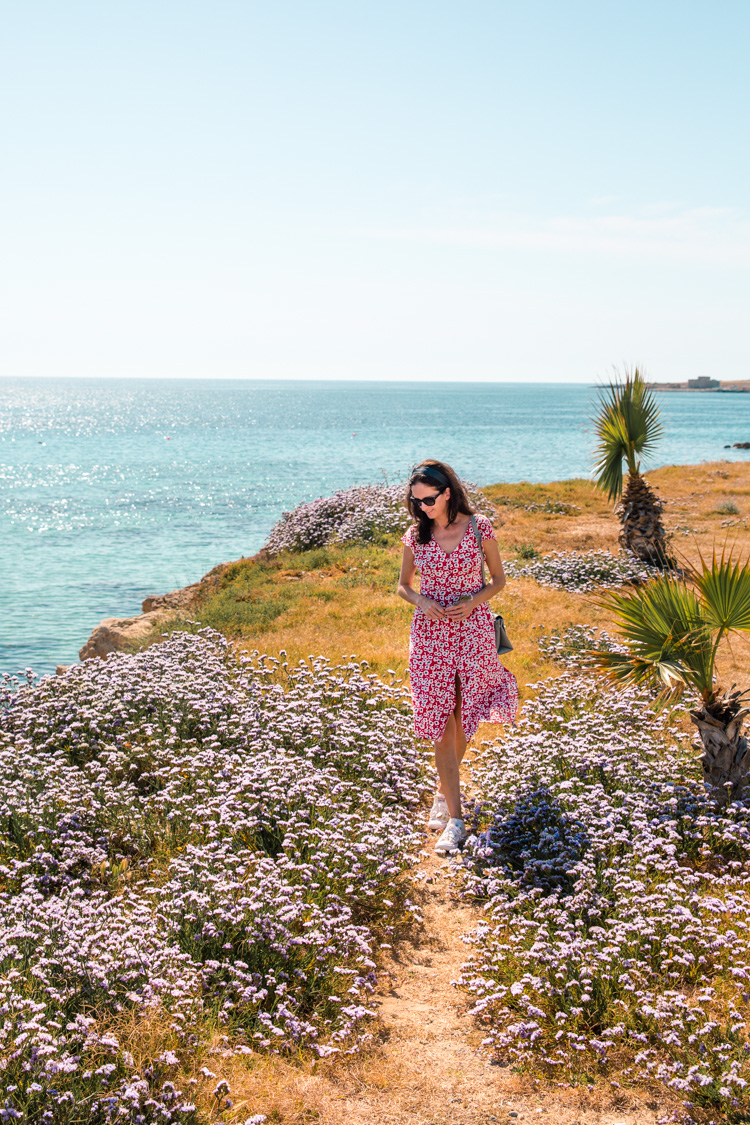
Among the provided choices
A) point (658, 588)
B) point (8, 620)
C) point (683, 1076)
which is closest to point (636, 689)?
point (658, 588)

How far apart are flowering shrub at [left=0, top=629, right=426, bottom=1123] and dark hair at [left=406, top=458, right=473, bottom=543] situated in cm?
193

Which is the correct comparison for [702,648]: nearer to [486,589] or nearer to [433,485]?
[486,589]

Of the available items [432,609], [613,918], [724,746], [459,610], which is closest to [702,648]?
[724,746]

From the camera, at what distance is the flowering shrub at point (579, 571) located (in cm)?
1392

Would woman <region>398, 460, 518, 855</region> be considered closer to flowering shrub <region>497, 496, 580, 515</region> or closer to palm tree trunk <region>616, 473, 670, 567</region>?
palm tree trunk <region>616, 473, 670, 567</region>

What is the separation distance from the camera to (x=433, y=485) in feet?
18.6

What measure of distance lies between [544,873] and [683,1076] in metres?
1.80

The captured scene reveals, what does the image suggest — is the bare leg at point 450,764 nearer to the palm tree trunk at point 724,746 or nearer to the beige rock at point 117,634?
the palm tree trunk at point 724,746

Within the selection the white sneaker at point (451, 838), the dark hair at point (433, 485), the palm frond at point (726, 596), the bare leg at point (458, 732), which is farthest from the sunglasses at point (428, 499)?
the white sneaker at point (451, 838)

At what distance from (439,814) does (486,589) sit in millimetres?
1807

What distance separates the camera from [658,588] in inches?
237

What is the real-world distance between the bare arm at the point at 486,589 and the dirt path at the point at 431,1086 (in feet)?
7.72

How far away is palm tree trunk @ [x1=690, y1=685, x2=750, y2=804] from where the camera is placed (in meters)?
5.84

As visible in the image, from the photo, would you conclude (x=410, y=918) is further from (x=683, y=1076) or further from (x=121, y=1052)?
(x=121, y=1052)
